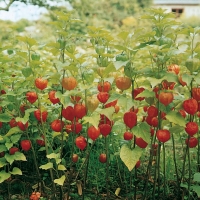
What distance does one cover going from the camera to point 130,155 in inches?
67.4

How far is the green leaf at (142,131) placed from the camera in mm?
1677

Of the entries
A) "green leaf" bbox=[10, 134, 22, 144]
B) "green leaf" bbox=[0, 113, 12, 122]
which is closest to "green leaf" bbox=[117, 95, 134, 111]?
"green leaf" bbox=[10, 134, 22, 144]

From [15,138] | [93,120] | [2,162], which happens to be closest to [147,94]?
[93,120]

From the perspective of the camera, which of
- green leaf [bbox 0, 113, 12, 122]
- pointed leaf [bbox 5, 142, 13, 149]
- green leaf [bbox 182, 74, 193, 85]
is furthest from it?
green leaf [bbox 0, 113, 12, 122]

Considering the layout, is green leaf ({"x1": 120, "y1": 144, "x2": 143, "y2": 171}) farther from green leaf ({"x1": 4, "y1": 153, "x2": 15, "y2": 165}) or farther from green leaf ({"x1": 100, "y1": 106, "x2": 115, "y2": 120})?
green leaf ({"x1": 4, "y1": 153, "x2": 15, "y2": 165})

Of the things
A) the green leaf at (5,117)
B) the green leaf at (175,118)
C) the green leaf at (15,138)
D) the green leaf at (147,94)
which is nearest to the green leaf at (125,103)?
the green leaf at (147,94)

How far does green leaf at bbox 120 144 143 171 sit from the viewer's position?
1.68 metres

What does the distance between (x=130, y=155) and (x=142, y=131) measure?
0.14 metres

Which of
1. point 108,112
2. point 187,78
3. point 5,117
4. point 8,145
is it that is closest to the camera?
point 187,78

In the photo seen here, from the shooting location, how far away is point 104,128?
69.0 inches

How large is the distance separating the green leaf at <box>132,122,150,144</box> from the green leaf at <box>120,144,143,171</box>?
3.8 inches

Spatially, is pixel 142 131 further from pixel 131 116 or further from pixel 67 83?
pixel 67 83

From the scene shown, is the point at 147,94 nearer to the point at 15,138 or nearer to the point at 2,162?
the point at 15,138

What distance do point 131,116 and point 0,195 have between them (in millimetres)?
1217
